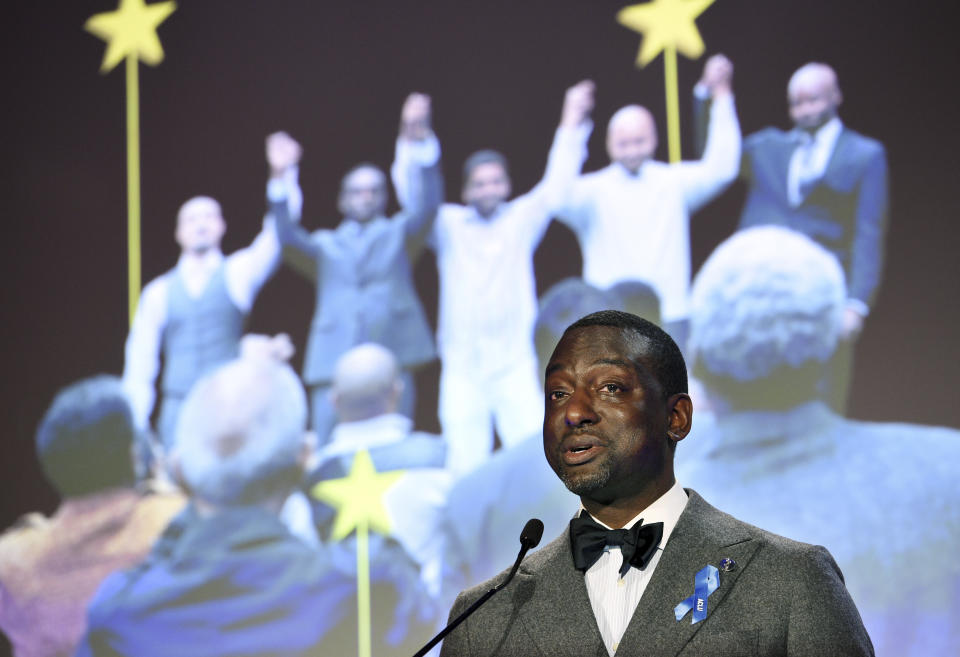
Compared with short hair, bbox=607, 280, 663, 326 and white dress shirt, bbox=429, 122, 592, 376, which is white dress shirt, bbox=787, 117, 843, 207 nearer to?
short hair, bbox=607, 280, 663, 326

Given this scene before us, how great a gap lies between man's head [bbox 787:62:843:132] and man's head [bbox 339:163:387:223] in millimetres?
1382

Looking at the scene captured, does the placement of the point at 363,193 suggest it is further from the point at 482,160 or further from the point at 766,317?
the point at 766,317

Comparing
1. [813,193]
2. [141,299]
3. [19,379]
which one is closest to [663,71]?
[813,193]

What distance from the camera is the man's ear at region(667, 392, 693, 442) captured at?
1688 millimetres

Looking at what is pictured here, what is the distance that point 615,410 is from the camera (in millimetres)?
1626

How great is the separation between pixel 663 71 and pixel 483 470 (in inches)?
56.0

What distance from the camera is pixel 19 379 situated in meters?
4.10

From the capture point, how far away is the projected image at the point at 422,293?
324 centimetres

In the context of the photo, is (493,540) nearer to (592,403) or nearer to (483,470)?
(483,470)

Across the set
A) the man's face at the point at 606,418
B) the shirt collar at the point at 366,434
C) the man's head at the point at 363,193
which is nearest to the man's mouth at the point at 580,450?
the man's face at the point at 606,418

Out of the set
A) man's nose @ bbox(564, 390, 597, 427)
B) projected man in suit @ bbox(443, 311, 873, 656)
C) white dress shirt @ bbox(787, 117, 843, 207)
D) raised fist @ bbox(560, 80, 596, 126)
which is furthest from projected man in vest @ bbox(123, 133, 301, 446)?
man's nose @ bbox(564, 390, 597, 427)

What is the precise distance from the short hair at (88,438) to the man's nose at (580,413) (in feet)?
8.65

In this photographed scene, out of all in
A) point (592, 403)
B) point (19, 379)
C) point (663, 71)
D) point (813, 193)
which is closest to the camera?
point (592, 403)

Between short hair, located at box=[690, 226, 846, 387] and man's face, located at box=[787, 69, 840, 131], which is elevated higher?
man's face, located at box=[787, 69, 840, 131]
